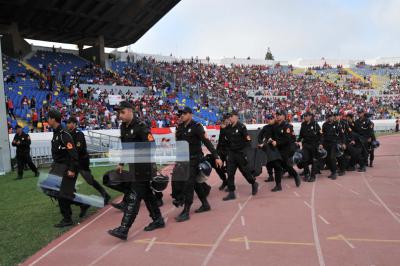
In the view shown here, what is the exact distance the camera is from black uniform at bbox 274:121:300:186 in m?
9.38

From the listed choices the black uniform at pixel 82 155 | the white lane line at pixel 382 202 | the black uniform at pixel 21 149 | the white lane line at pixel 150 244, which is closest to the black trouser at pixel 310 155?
the white lane line at pixel 382 202

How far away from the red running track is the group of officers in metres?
0.34

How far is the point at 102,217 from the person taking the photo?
7.25 metres

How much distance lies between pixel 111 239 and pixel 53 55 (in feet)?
103

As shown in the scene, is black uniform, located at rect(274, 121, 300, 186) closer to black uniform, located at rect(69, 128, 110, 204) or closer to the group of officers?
the group of officers

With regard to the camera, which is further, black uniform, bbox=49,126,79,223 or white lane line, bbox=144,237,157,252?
black uniform, bbox=49,126,79,223

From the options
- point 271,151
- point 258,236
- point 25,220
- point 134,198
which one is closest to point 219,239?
point 258,236

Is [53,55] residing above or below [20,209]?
above

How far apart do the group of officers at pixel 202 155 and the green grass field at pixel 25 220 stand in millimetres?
418

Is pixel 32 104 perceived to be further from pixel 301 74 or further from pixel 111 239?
pixel 301 74

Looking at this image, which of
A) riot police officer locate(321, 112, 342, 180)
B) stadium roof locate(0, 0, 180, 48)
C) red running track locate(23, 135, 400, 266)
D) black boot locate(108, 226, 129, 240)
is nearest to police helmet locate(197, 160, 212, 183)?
red running track locate(23, 135, 400, 266)

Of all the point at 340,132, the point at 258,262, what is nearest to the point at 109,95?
the point at 340,132

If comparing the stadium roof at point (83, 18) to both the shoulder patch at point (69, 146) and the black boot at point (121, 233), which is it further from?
the black boot at point (121, 233)

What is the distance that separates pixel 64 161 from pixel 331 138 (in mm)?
6971
